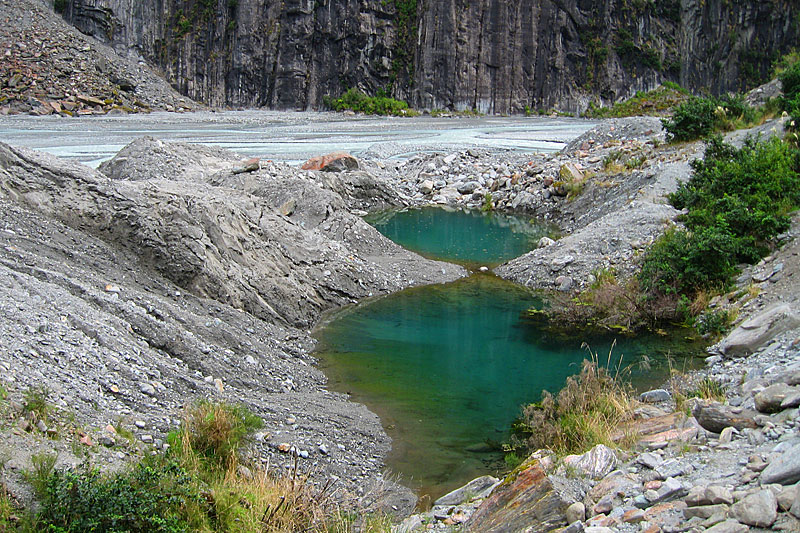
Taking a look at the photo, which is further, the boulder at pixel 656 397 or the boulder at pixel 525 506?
the boulder at pixel 656 397

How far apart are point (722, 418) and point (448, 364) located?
6376mm

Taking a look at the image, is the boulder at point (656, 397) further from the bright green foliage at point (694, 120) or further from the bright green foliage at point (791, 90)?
the bright green foliage at point (694, 120)

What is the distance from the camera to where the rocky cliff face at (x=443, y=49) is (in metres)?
79.8

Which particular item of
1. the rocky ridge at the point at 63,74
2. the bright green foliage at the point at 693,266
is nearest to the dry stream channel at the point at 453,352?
the bright green foliage at the point at 693,266

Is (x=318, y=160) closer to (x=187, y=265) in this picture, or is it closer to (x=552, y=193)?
(x=552, y=193)

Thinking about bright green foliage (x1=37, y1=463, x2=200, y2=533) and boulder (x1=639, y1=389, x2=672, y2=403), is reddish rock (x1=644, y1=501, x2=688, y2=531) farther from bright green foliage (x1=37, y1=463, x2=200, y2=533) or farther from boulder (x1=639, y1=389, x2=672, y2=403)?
boulder (x1=639, y1=389, x2=672, y2=403)

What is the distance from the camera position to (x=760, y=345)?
11.9 meters

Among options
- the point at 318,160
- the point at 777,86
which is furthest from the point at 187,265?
the point at 777,86

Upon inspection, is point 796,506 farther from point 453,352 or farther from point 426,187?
point 426,187

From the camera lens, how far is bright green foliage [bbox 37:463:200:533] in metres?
6.11

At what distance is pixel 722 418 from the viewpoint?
7816mm

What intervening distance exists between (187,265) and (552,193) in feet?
58.2

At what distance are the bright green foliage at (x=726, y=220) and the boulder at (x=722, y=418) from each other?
26.5ft

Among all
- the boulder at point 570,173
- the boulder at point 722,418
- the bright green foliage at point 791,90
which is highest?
the bright green foliage at point 791,90
